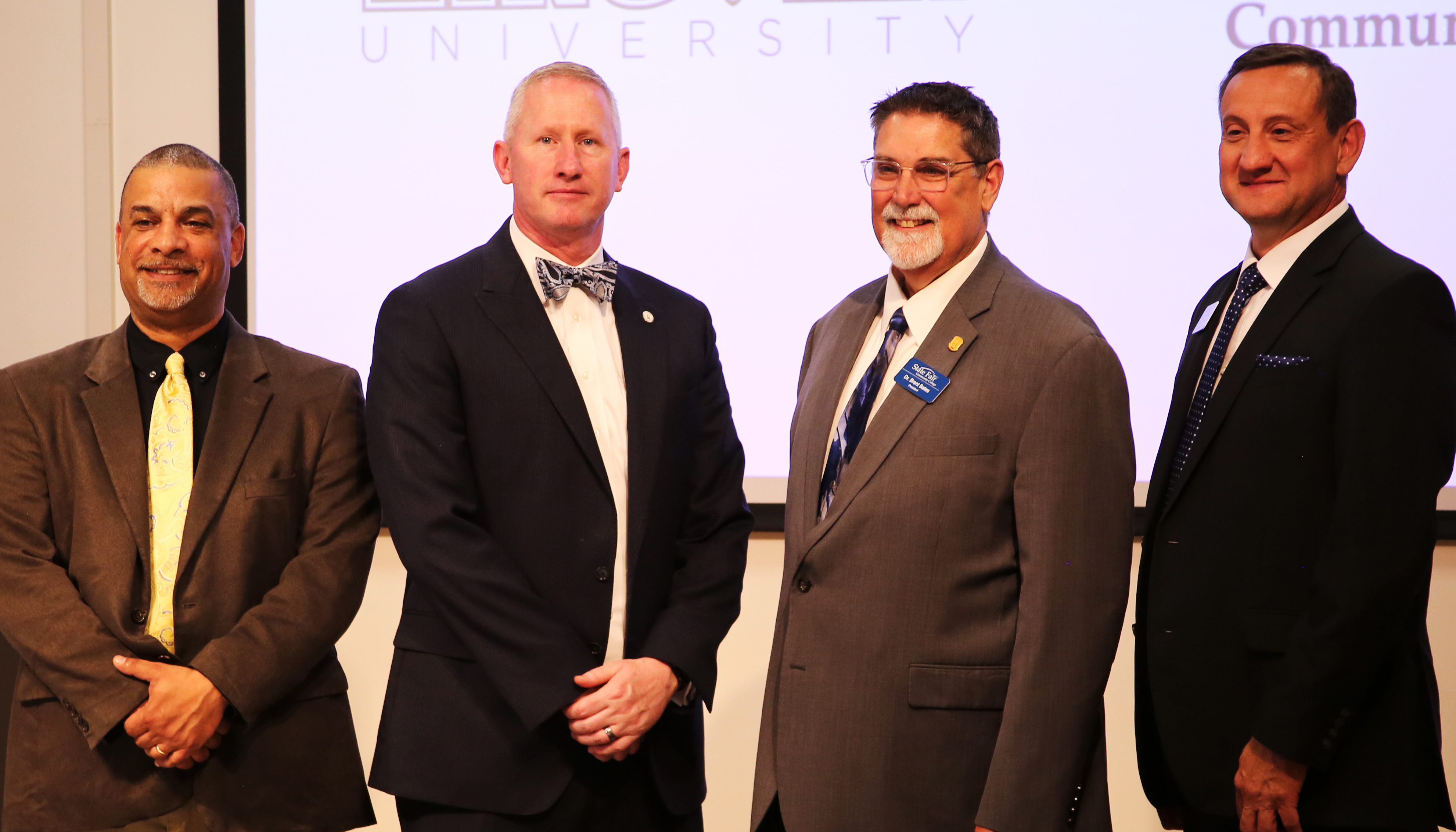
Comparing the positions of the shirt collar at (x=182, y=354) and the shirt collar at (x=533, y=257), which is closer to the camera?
the shirt collar at (x=533, y=257)

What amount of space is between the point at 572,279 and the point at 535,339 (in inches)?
6.2

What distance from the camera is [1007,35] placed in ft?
13.2

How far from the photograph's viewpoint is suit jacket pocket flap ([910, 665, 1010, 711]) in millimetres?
2158

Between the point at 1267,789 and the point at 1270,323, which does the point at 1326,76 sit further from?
the point at 1267,789

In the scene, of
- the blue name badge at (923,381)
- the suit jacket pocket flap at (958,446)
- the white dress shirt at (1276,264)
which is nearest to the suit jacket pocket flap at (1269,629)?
the white dress shirt at (1276,264)

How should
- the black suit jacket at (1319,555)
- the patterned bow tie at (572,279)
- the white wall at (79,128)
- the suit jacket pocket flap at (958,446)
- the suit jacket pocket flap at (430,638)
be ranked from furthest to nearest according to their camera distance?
1. the white wall at (79,128)
2. the patterned bow tie at (572,279)
3. the suit jacket pocket flap at (430,638)
4. the suit jacket pocket flap at (958,446)
5. the black suit jacket at (1319,555)

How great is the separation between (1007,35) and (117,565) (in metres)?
3.11

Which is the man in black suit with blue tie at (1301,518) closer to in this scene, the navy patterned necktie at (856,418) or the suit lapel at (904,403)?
the suit lapel at (904,403)

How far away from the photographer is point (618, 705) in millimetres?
2205

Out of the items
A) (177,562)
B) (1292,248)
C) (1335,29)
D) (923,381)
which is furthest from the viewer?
(1335,29)

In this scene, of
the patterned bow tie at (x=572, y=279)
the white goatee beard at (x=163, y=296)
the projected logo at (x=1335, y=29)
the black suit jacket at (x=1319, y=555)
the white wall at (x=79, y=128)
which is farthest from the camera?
the white wall at (x=79, y=128)

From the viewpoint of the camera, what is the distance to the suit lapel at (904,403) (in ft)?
7.32

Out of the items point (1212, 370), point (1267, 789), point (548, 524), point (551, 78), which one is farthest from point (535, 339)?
point (1267, 789)

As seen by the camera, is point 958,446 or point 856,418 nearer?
point 958,446
